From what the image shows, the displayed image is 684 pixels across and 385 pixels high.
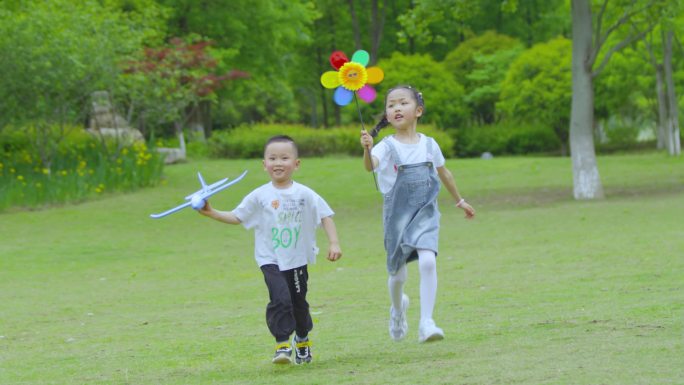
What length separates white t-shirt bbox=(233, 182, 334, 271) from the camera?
22.4 feet

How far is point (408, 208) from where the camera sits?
24.3 ft

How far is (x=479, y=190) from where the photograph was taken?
1059 inches

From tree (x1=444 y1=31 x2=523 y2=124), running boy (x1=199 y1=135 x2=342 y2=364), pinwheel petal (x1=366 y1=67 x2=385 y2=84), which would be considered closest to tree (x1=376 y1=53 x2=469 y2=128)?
tree (x1=444 y1=31 x2=523 y2=124)

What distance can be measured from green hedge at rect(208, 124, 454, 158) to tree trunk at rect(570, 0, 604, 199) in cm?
1717

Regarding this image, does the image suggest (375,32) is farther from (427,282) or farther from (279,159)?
(279,159)

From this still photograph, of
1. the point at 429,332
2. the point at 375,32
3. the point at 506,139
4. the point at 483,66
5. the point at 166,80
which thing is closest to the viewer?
the point at 429,332

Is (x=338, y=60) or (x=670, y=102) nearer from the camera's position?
(x=338, y=60)

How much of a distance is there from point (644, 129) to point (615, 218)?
1974 inches

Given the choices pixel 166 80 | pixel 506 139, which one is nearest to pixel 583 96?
pixel 166 80

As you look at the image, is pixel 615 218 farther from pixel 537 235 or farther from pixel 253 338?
pixel 253 338

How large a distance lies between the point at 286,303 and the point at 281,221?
1.68 ft

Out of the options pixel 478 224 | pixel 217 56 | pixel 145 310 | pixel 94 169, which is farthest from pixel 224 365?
pixel 217 56

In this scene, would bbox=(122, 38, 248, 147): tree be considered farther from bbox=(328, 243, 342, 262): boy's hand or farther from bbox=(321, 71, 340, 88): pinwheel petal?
bbox=(328, 243, 342, 262): boy's hand

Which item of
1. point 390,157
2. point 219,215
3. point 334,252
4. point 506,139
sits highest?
point 390,157
